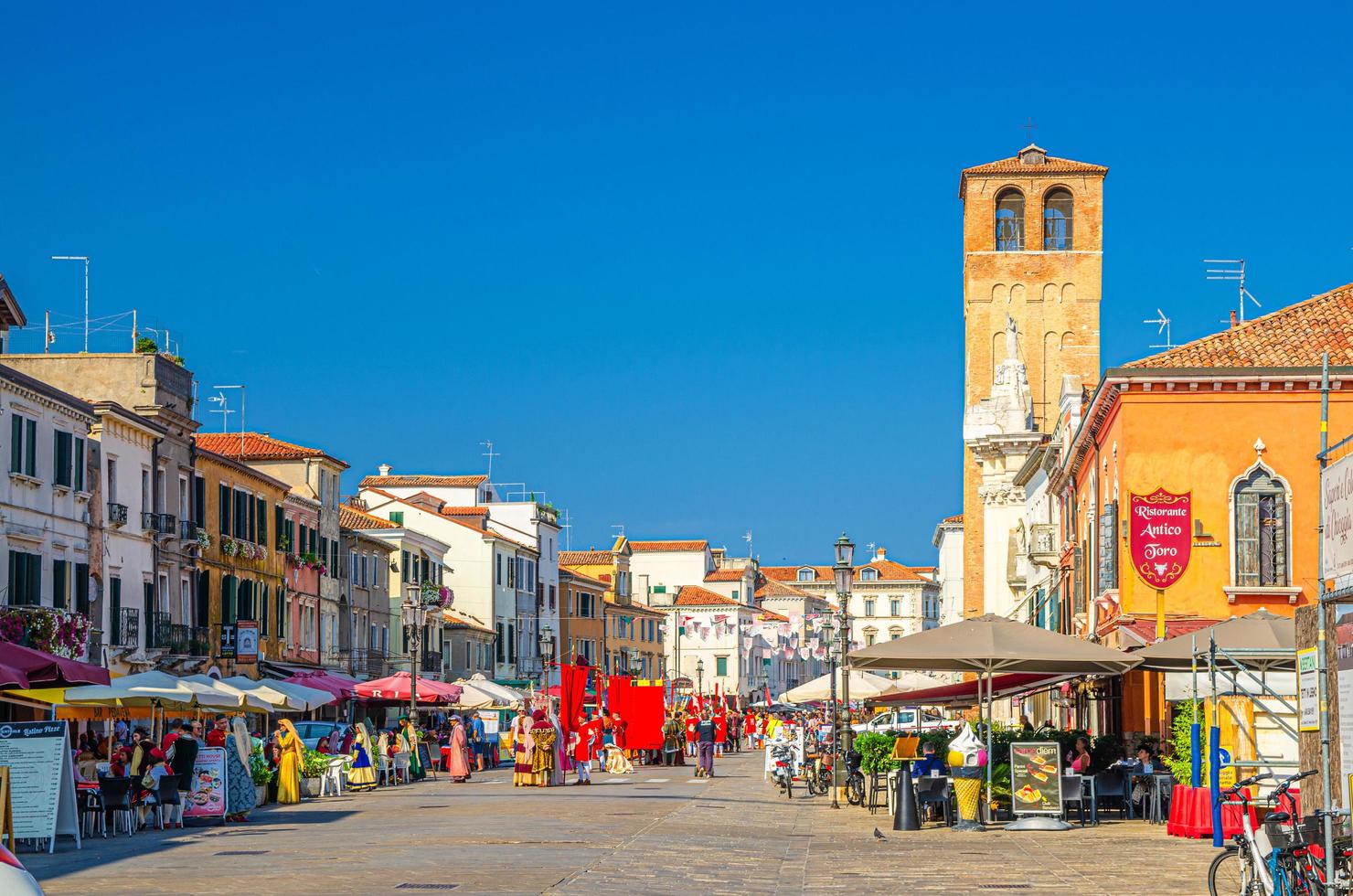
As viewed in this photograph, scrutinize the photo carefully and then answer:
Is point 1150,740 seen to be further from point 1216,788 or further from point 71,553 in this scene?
point 71,553

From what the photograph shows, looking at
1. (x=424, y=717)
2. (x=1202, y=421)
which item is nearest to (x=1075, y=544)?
(x=1202, y=421)

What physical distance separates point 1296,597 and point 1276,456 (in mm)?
2522

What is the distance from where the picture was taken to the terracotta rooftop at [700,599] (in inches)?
5507

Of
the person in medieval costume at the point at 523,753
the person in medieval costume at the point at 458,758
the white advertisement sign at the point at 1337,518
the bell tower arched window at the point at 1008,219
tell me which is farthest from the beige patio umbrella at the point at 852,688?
the bell tower arched window at the point at 1008,219

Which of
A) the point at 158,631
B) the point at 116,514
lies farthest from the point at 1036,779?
the point at 158,631

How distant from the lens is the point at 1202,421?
1362 inches

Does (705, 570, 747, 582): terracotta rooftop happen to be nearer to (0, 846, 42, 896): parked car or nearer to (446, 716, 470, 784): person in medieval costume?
(446, 716, 470, 784): person in medieval costume

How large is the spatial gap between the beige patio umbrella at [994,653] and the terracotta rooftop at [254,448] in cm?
4164

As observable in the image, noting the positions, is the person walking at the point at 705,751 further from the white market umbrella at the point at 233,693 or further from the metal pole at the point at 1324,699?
the metal pole at the point at 1324,699

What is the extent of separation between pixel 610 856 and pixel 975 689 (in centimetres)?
1558

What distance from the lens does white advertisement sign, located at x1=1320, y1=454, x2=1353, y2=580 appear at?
1353 centimetres

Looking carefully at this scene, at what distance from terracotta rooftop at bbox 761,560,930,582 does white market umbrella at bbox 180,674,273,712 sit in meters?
133

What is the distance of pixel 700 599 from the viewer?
462ft

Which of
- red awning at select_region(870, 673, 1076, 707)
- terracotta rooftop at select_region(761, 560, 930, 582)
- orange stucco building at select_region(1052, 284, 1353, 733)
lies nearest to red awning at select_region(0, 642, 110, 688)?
red awning at select_region(870, 673, 1076, 707)
